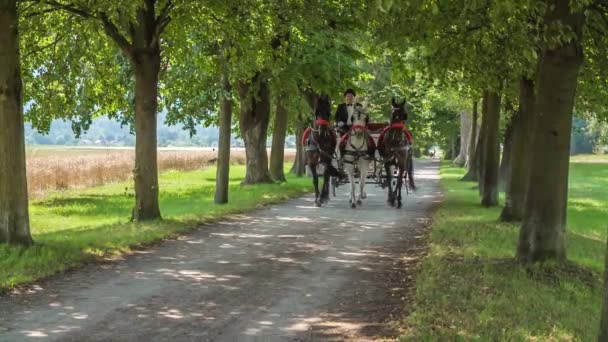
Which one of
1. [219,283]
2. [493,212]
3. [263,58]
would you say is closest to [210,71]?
[263,58]

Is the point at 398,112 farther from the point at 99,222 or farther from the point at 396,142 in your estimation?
the point at 99,222

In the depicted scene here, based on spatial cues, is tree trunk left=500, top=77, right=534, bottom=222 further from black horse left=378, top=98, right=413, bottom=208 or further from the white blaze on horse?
the white blaze on horse

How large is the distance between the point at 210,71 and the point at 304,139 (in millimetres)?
3654

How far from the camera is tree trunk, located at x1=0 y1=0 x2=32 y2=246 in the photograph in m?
12.5

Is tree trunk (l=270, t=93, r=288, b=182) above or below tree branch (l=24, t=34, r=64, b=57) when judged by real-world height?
below

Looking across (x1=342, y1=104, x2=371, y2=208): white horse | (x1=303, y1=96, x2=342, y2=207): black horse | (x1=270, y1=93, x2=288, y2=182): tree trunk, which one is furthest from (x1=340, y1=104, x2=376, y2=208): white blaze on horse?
(x1=270, y1=93, x2=288, y2=182): tree trunk

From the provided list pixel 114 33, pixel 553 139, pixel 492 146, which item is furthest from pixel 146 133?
pixel 492 146

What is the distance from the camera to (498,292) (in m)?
9.52

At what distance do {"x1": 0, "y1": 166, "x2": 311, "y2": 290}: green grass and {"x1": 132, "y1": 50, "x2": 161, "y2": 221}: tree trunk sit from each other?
0.52 metres

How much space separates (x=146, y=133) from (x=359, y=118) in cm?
546

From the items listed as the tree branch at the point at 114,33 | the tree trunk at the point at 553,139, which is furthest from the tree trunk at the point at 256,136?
the tree trunk at the point at 553,139

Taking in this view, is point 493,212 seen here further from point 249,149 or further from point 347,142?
point 249,149

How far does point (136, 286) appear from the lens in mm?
10352

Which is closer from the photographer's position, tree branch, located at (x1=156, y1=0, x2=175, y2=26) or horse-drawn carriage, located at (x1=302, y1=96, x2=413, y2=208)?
tree branch, located at (x1=156, y1=0, x2=175, y2=26)
